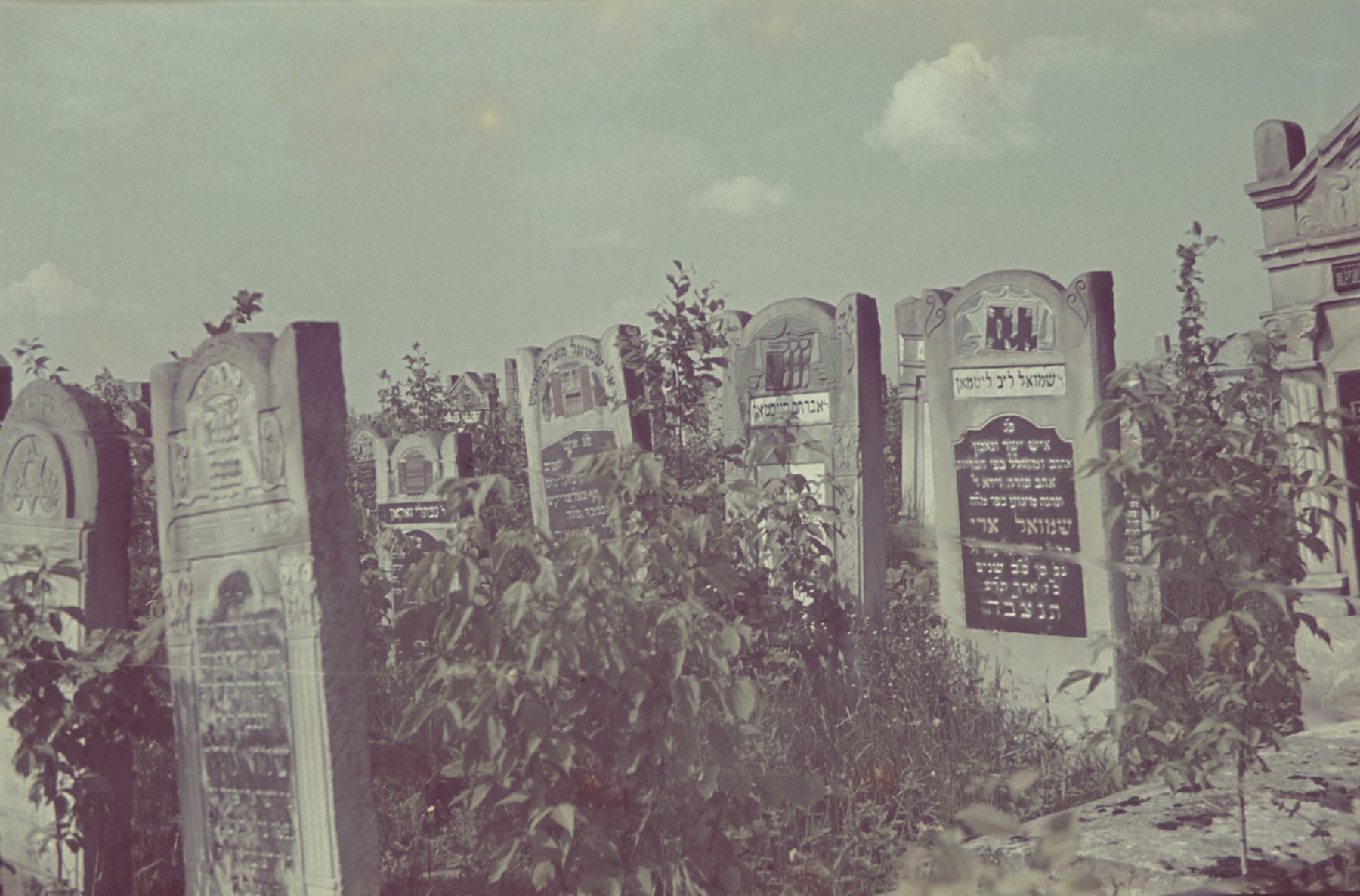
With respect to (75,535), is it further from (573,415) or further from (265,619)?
(573,415)

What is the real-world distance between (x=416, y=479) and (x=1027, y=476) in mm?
4928

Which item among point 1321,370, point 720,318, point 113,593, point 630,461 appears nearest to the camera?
point 630,461

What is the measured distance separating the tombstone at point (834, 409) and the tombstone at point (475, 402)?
469cm

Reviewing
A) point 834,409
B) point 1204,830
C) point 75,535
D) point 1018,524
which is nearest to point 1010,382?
point 1018,524

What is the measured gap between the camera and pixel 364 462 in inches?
386

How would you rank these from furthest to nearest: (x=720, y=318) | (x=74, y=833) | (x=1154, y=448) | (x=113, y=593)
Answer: (x=720, y=318)
(x=113, y=593)
(x=74, y=833)
(x=1154, y=448)

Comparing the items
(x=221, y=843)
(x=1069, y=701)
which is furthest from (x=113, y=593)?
(x=1069, y=701)

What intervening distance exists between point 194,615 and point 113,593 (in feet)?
2.19

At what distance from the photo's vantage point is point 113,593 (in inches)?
164

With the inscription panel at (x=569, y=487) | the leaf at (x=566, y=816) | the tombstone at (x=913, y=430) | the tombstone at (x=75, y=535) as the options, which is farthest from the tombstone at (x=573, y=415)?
the tombstone at (x=913, y=430)

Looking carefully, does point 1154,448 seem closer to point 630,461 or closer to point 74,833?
point 630,461

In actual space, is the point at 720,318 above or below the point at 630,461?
above

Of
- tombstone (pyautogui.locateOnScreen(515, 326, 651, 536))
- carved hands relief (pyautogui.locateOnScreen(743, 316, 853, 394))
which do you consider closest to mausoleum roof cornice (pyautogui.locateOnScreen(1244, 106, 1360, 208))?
carved hands relief (pyautogui.locateOnScreen(743, 316, 853, 394))

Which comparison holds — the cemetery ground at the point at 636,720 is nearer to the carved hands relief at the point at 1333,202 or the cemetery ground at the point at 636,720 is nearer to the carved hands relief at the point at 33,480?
the carved hands relief at the point at 33,480
